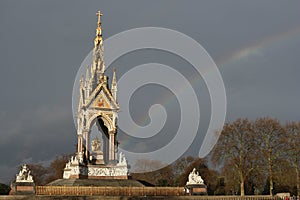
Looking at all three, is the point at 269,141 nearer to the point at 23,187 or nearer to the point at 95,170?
the point at 95,170

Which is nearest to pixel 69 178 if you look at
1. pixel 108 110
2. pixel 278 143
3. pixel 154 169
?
pixel 108 110

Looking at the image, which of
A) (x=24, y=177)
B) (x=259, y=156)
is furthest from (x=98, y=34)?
(x=259, y=156)

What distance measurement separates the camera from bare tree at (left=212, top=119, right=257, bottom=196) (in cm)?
4600

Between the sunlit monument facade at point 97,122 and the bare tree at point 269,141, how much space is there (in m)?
16.8

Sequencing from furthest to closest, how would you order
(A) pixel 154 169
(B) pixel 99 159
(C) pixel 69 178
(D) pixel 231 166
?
(A) pixel 154 169
(D) pixel 231 166
(B) pixel 99 159
(C) pixel 69 178

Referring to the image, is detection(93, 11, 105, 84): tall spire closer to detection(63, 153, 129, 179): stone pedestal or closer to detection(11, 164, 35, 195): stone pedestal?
detection(63, 153, 129, 179): stone pedestal

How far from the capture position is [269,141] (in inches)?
1793

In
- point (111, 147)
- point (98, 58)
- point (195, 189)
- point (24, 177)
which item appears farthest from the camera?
point (98, 58)

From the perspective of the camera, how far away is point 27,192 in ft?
97.9

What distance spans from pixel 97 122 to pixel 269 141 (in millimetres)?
19032

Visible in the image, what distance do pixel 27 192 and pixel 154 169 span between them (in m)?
49.6

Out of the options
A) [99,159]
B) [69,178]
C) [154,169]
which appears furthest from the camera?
[154,169]

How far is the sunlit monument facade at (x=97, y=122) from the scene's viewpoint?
120 feet

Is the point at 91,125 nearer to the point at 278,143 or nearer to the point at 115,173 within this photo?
the point at 115,173
